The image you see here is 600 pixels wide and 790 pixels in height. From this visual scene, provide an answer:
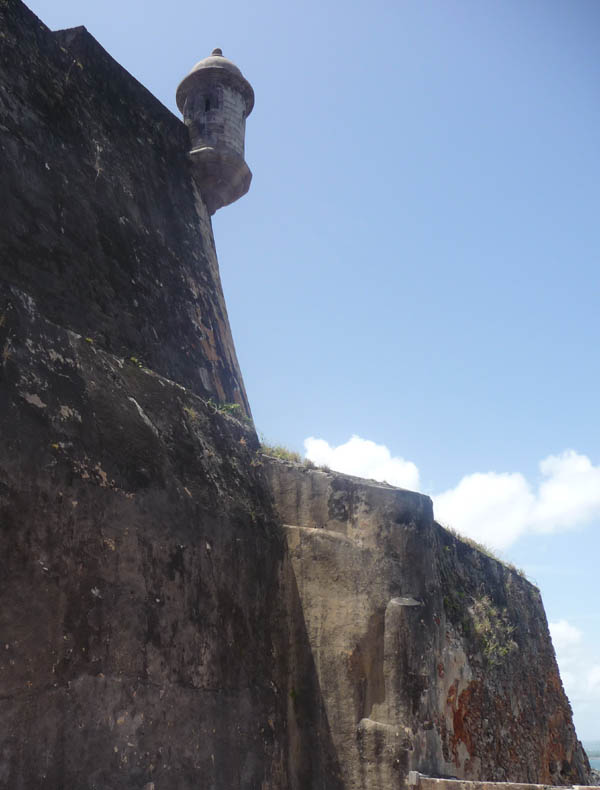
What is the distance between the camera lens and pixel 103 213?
806cm

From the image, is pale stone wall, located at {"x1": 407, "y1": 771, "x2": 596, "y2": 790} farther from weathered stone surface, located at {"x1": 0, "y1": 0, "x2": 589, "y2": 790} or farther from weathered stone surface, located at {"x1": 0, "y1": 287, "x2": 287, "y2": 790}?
weathered stone surface, located at {"x1": 0, "y1": 287, "x2": 287, "y2": 790}

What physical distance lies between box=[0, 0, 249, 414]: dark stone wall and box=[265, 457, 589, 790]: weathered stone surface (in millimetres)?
2037

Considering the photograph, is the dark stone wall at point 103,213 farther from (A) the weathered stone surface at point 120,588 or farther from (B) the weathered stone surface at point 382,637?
(B) the weathered stone surface at point 382,637

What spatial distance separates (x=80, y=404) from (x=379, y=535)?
11.0 feet

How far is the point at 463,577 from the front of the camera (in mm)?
10727

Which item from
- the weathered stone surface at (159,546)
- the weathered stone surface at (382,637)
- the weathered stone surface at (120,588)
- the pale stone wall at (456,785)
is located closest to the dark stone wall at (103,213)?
the weathered stone surface at (159,546)

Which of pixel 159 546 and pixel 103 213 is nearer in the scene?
pixel 159 546

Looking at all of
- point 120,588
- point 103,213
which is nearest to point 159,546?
point 120,588

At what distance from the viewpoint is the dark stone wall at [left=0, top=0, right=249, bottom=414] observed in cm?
678

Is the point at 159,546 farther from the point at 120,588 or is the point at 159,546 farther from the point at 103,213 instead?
the point at 103,213

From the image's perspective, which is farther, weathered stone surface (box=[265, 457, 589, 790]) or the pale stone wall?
weathered stone surface (box=[265, 457, 589, 790])

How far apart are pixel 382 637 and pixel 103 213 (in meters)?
5.16

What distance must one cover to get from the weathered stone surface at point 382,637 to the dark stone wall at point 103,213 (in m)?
2.04

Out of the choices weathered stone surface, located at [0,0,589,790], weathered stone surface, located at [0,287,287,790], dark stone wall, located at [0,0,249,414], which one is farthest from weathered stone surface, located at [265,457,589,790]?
dark stone wall, located at [0,0,249,414]
